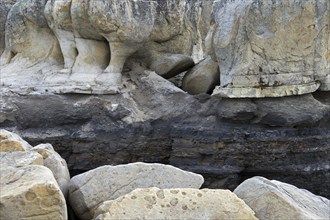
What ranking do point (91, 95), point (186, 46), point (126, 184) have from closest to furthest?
point (126, 184) < point (91, 95) < point (186, 46)

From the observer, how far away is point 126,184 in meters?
2.47

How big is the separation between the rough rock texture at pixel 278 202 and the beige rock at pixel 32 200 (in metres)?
0.82

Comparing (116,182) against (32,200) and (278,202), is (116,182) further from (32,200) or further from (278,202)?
(278,202)

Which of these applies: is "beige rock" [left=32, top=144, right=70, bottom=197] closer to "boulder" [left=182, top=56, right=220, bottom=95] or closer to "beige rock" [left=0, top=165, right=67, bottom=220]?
"beige rock" [left=0, top=165, right=67, bottom=220]

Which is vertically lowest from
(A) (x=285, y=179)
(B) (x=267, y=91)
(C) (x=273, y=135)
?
(A) (x=285, y=179)

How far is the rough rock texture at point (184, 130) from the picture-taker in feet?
12.4

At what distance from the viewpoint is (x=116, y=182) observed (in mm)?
2475

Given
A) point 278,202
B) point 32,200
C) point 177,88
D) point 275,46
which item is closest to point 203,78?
point 177,88

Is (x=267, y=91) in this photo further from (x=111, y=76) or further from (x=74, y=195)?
(x=74, y=195)

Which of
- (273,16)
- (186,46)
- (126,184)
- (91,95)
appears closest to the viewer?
(126,184)

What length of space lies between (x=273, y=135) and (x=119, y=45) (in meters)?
1.26

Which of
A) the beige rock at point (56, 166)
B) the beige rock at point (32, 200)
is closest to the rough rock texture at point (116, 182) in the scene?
the beige rock at point (56, 166)

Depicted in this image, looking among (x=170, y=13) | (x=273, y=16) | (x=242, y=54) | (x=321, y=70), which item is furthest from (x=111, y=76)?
(x=321, y=70)

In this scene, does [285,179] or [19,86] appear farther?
[19,86]
